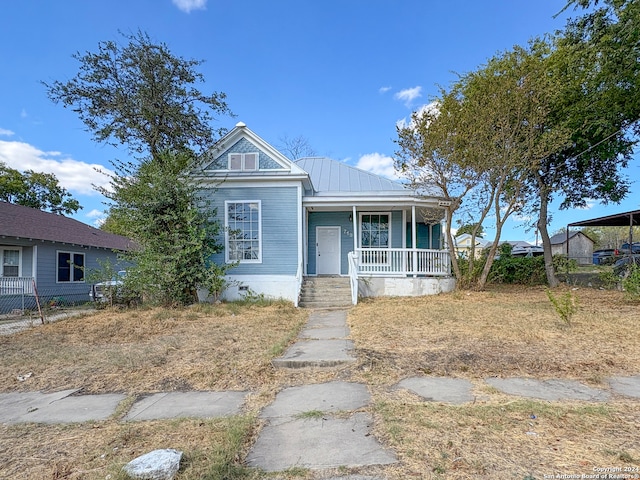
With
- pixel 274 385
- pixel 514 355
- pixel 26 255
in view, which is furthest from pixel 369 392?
pixel 26 255

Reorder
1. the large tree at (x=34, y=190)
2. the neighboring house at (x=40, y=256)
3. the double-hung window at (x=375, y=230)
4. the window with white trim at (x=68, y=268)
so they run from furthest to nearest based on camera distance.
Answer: the large tree at (x=34, y=190) < the window with white trim at (x=68, y=268) < the double-hung window at (x=375, y=230) < the neighboring house at (x=40, y=256)

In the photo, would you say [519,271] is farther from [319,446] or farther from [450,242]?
[319,446]

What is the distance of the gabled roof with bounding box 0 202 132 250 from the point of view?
13140mm

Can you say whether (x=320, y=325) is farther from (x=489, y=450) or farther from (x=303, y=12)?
(x=303, y=12)

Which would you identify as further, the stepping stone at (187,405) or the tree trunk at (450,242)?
the tree trunk at (450,242)

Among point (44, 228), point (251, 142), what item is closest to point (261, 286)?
point (251, 142)

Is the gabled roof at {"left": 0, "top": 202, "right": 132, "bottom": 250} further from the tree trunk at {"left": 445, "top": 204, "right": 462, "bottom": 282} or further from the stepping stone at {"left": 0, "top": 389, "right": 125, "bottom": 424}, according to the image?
the tree trunk at {"left": 445, "top": 204, "right": 462, "bottom": 282}

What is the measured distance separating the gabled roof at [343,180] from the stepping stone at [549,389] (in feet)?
30.9

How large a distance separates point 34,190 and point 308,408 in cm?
3521

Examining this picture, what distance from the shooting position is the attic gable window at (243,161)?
1192cm

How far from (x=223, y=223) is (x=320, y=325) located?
5.90m

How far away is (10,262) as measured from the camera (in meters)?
13.7

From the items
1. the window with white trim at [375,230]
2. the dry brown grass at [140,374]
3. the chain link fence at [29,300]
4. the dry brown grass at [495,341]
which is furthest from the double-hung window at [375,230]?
the chain link fence at [29,300]

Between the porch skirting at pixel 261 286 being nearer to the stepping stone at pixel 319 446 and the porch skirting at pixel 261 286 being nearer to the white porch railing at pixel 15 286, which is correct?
the white porch railing at pixel 15 286
